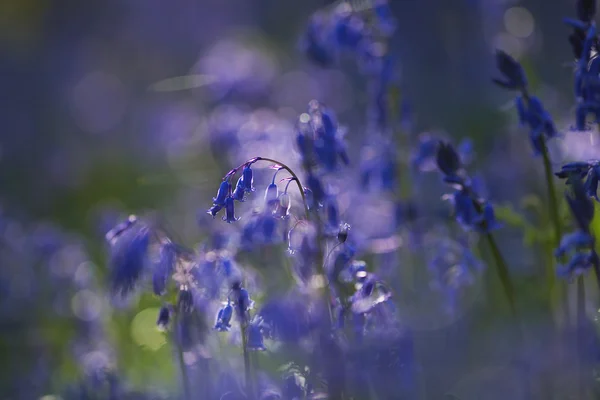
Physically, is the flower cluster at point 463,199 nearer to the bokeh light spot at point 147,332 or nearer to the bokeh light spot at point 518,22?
the bokeh light spot at point 147,332

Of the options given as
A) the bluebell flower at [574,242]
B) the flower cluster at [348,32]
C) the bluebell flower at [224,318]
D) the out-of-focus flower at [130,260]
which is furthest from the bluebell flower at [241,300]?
the flower cluster at [348,32]

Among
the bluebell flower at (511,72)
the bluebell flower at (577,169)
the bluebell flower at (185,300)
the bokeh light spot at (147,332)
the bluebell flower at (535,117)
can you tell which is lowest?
the bokeh light spot at (147,332)

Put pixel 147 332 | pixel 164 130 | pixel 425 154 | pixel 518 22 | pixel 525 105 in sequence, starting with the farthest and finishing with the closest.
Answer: pixel 164 130, pixel 518 22, pixel 147 332, pixel 425 154, pixel 525 105

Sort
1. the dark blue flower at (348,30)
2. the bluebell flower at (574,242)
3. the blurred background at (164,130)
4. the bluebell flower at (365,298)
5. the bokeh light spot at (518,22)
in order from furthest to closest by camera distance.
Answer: the bokeh light spot at (518,22)
the blurred background at (164,130)
the dark blue flower at (348,30)
the bluebell flower at (365,298)
the bluebell flower at (574,242)

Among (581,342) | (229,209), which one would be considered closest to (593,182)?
(581,342)

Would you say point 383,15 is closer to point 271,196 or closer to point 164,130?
point 271,196

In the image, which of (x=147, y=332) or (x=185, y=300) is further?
(x=147, y=332)
